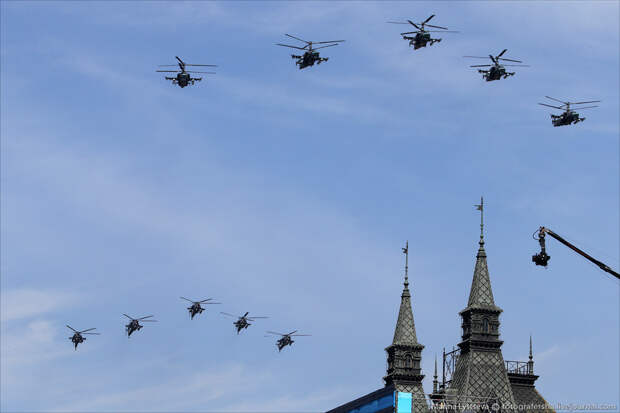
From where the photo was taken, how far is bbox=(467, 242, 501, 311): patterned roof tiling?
17438cm

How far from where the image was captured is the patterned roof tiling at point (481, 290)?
174 m

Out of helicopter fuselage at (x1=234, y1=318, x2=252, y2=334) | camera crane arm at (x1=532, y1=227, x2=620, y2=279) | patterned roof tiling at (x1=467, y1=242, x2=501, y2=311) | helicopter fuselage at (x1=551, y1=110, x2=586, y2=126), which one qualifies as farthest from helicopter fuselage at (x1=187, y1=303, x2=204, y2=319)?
camera crane arm at (x1=532, y1=227, x2=620, y2=279)

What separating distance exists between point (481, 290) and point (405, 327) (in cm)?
1118

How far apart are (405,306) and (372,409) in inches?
1131

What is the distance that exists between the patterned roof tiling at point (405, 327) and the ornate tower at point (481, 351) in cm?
690

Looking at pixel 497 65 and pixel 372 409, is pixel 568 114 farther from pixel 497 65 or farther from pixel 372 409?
pixel 372 409

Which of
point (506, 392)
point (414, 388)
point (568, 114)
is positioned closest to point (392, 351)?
point (414, 388)

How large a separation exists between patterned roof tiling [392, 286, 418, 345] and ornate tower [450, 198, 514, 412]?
6901mm

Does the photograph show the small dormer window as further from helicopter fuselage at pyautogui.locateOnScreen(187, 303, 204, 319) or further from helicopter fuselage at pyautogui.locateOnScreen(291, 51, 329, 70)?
helicopter fuselage at pyautogui.locateOnScreen(291, 51, 329, 70)

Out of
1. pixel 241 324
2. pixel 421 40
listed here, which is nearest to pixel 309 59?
pixel 421 40

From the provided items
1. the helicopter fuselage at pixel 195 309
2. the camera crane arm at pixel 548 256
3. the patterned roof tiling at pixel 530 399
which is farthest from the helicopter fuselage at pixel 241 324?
the camera crane arm at pixel 548 256

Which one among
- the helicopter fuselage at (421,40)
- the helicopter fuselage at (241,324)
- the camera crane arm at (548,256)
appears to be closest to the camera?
the camera crane arm at (548,256)

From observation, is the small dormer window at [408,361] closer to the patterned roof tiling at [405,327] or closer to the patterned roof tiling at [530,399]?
the patterned roof tiling at [405,327]

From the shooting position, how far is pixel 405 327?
592 feet
